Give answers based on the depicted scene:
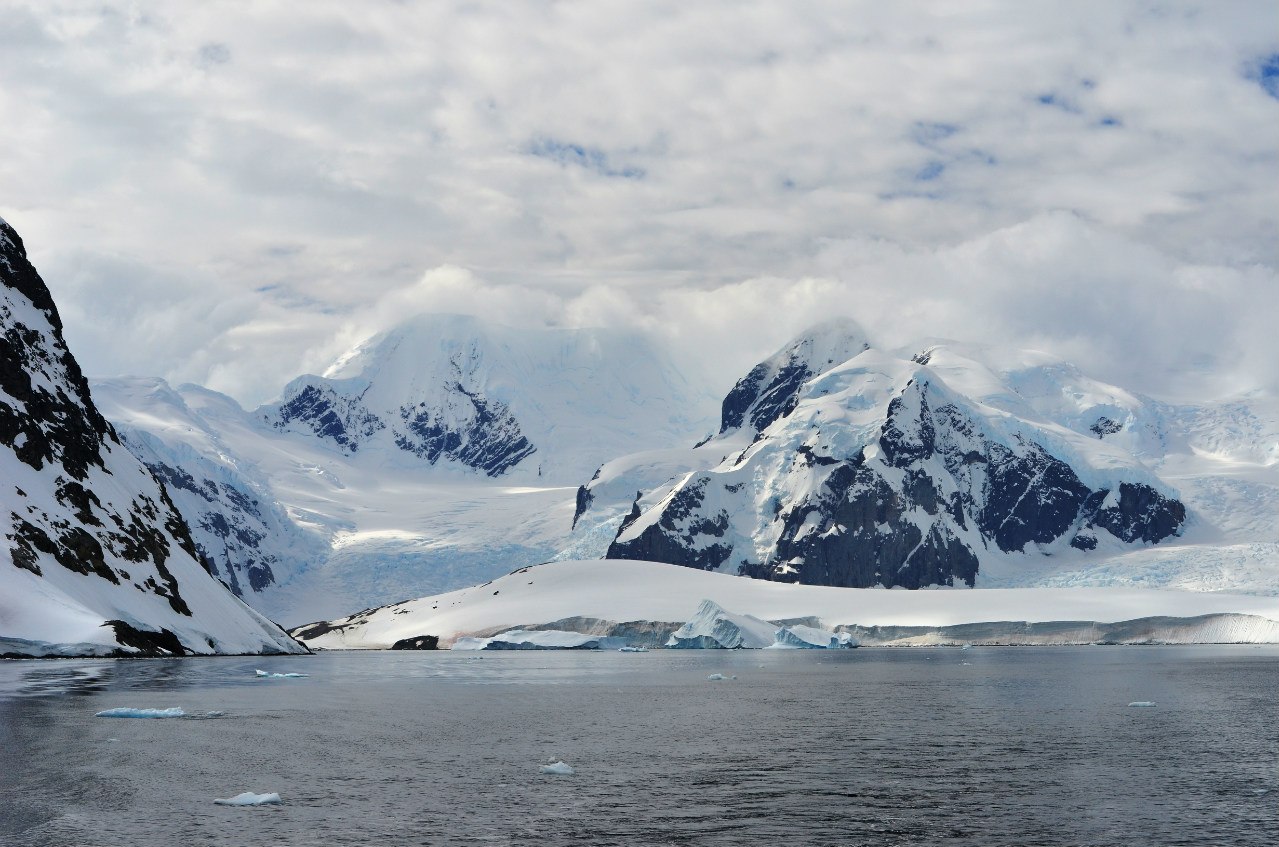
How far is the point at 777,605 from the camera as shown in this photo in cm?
18312

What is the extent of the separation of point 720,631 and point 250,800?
133346 mm

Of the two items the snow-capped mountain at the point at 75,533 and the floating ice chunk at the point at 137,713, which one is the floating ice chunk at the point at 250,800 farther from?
the snow-capped mountain at the point at 75,533

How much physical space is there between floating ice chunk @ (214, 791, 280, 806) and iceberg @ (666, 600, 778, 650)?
427 feet

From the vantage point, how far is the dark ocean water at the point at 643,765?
29438 mm

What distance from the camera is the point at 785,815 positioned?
31.2 m

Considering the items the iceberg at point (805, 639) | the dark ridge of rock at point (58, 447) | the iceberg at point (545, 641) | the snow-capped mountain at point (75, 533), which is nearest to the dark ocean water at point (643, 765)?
the snow-capped mountain at point (75, 533)

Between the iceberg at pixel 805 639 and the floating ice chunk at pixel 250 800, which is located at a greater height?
the iceberg at pixel 805 639

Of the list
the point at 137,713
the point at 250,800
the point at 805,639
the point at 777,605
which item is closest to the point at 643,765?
the point at 250,800

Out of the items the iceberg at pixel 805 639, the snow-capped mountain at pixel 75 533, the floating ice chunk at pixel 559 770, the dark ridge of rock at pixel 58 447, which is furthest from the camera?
the iceberg at pixel 805 639

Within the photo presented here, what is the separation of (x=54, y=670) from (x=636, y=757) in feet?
164

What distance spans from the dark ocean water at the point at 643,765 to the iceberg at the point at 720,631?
287 feet

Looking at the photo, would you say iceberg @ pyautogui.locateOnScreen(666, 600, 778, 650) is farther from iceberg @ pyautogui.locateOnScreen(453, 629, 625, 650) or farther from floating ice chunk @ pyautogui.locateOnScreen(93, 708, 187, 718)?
floating ice chunk @ pyautogui.locateOnScreen(93, 708, 187, 718)

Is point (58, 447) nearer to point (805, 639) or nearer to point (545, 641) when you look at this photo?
point (545, 641)

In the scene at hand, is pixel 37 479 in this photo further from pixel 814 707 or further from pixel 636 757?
pixel 636 757
